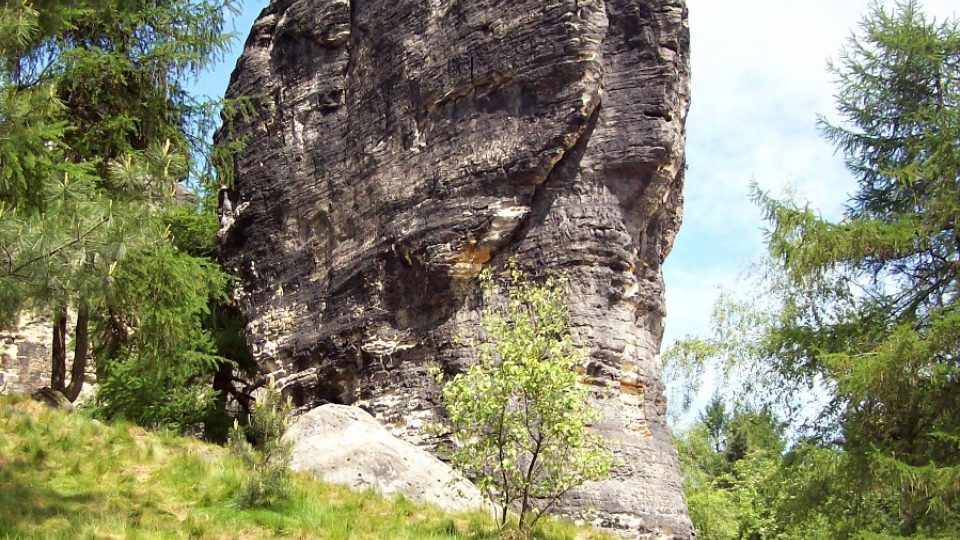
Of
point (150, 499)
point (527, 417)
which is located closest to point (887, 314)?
point (527, 417)

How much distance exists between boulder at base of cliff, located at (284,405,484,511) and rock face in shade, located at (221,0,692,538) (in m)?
1.64

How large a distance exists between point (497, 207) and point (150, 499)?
8767 mm

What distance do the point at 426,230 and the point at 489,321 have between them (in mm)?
5202

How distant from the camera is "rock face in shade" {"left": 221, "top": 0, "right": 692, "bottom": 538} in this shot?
1797cm

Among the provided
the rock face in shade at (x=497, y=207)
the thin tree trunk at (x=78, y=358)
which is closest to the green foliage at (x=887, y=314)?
the rock face in shade at (x=497, y=207)

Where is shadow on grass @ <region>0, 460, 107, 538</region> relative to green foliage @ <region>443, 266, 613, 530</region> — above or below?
below

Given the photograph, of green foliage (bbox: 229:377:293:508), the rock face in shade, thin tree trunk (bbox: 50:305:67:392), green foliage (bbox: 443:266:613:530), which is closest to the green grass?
green foliage (bbox: 229:377:293:508)

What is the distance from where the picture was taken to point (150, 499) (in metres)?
12.7

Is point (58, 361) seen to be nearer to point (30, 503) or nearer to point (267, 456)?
point (267, 456)

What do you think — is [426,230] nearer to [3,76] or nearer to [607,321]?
[607,321]

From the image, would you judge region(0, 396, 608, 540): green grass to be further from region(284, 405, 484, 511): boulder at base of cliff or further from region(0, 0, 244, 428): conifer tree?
region(0, 0, 244, 428): conifer tree

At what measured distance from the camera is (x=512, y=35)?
1948 cm

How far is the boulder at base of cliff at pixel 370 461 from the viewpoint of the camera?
604 inches

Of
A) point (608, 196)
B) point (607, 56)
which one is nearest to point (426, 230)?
point (608, 196)
